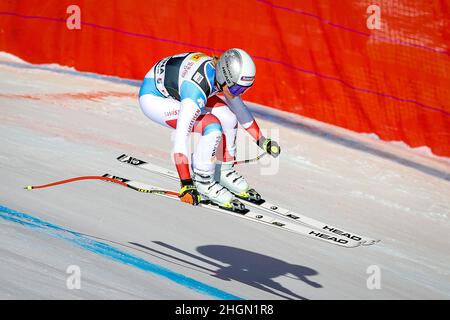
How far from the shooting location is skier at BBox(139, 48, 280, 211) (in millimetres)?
5902

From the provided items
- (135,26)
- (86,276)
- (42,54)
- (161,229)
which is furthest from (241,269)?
(42,54)

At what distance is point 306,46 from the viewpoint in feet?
33.0

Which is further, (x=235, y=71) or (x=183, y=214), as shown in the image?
(x=183, y=214)

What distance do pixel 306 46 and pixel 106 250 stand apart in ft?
16.0

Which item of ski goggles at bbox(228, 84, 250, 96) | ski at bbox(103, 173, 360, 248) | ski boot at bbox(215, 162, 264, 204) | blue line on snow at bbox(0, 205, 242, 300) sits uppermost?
ski goggles at bbox(228, 84, 250, 96)

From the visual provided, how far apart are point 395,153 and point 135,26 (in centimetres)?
380

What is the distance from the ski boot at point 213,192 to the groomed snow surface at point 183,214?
0.47 metres

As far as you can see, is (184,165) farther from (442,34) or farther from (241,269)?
(442,34)

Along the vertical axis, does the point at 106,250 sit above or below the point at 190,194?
below

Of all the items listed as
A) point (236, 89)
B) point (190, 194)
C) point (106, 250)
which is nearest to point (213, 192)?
point (190, 194)

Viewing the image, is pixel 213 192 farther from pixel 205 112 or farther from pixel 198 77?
pixel 198 77

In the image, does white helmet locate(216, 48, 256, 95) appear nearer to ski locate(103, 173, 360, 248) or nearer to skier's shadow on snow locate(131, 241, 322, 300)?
ski locate(103, 173, 360, 248)

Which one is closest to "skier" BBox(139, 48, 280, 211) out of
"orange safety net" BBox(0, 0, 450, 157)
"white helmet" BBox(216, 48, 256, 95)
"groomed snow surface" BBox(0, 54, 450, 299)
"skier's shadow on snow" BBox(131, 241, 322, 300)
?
"white helmet" BBox(216, 48, 256, 95)

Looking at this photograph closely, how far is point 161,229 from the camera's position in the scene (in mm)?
6801
